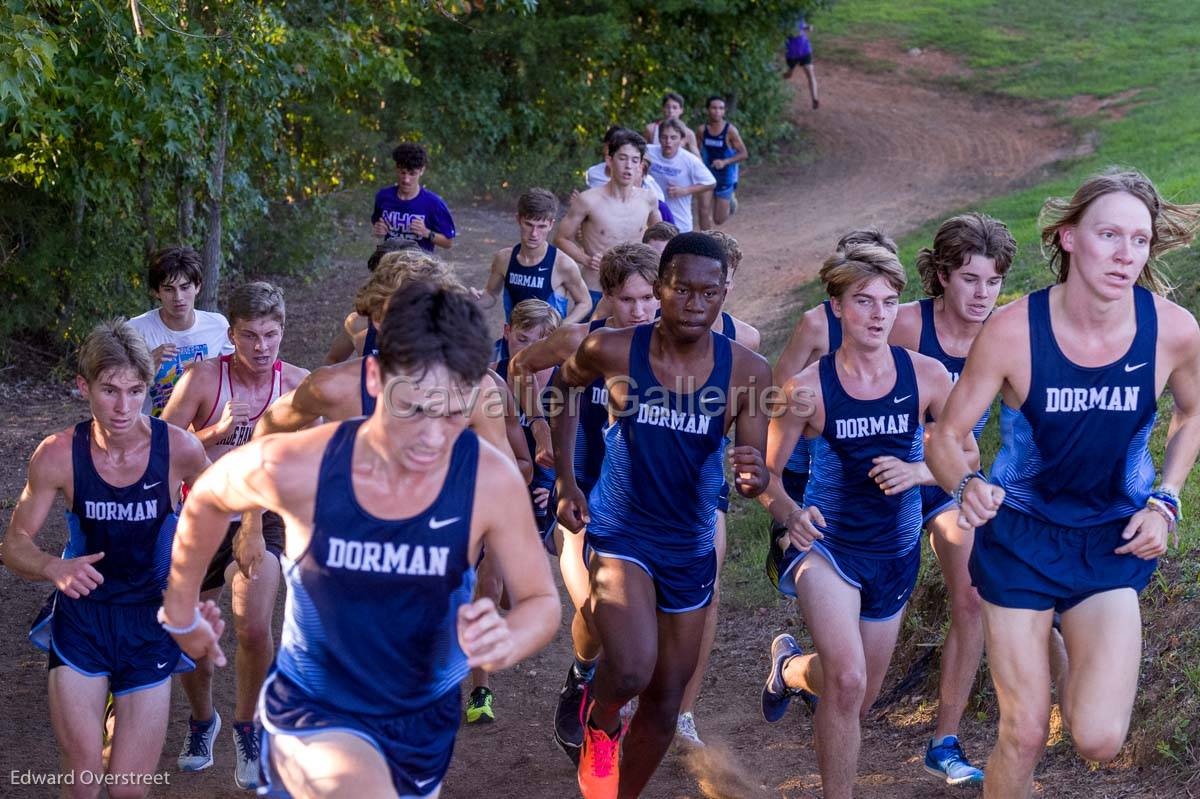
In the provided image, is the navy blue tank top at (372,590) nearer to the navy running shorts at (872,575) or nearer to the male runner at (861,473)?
the male runner at (861,473)

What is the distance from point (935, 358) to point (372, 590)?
3234 millimetres

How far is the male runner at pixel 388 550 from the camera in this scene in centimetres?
337

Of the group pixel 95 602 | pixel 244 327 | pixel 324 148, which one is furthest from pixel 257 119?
pixel 95 602

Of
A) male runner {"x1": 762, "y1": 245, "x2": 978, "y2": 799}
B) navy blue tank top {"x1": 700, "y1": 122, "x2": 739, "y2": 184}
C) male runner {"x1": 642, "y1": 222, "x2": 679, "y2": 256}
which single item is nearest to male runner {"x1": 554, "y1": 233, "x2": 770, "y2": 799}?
male runner {"x1": 762, "y1": 245, "x2": 978, "y2": 799}

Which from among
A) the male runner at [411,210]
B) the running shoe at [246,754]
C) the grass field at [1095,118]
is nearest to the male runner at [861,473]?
the grass field at [1095,118]

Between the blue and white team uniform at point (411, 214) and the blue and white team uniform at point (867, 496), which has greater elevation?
the blue and white team uniform at point (411, 214)

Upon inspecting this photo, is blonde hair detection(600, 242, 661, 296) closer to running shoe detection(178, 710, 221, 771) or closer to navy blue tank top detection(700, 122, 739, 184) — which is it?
running shoe detection(178, 710, 221, 771)

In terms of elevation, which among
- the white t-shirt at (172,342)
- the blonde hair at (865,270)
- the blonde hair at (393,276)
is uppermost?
the blonde hair at (865,270)

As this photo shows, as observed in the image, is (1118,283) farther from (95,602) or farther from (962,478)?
(95,602)

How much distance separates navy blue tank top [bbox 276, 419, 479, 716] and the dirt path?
254cm

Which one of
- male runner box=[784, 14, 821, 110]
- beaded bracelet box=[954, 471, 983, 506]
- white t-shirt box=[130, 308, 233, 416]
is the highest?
male runner box=[784, 14, 821, 110]

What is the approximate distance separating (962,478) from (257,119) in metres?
9.41

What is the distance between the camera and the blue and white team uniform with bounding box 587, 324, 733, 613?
16.8ft

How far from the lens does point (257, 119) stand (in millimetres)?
12359
